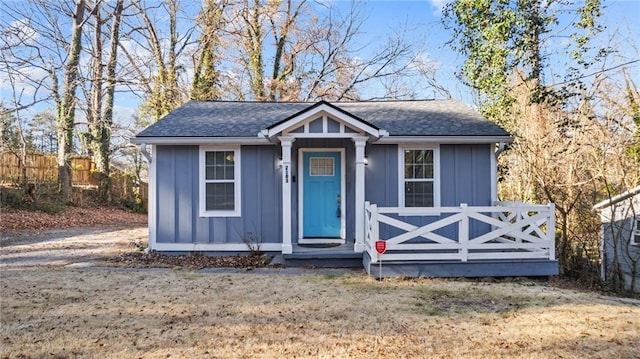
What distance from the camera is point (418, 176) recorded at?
27.4 feet

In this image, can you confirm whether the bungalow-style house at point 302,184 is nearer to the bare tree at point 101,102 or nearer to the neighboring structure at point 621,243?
the neighboring structure at point 621,243

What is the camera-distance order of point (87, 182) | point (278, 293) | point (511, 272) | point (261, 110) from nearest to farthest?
point (278, 293) < point (511, 272) < point (261, 110) < point (87, 182)

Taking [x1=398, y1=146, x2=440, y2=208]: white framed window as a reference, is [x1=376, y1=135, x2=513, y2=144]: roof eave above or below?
above

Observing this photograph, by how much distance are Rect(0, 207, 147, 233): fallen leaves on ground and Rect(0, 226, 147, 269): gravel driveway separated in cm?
85

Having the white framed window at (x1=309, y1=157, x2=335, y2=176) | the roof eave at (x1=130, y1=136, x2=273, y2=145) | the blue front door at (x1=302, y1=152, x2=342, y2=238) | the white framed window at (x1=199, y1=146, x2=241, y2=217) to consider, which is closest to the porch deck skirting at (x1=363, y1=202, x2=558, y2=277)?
the blue front door at (x1=302, y1=152, x2=342, y2=238)

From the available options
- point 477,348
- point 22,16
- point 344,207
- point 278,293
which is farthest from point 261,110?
point 22,16

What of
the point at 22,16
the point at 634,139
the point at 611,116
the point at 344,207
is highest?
the point at 22,16

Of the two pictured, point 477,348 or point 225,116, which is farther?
point 225,116

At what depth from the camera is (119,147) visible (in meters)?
20.0

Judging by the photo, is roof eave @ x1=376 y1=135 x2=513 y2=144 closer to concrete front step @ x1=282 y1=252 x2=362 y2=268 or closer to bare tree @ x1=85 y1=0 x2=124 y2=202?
concrete front step @ x1=282 y1=252 x2=362 y2=268

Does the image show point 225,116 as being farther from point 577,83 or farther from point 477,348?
point 577,83

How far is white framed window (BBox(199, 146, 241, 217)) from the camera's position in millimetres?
8297

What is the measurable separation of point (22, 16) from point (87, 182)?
25.2 feet

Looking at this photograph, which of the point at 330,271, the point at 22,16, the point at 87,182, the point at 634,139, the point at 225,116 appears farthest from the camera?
the point at 87,182
